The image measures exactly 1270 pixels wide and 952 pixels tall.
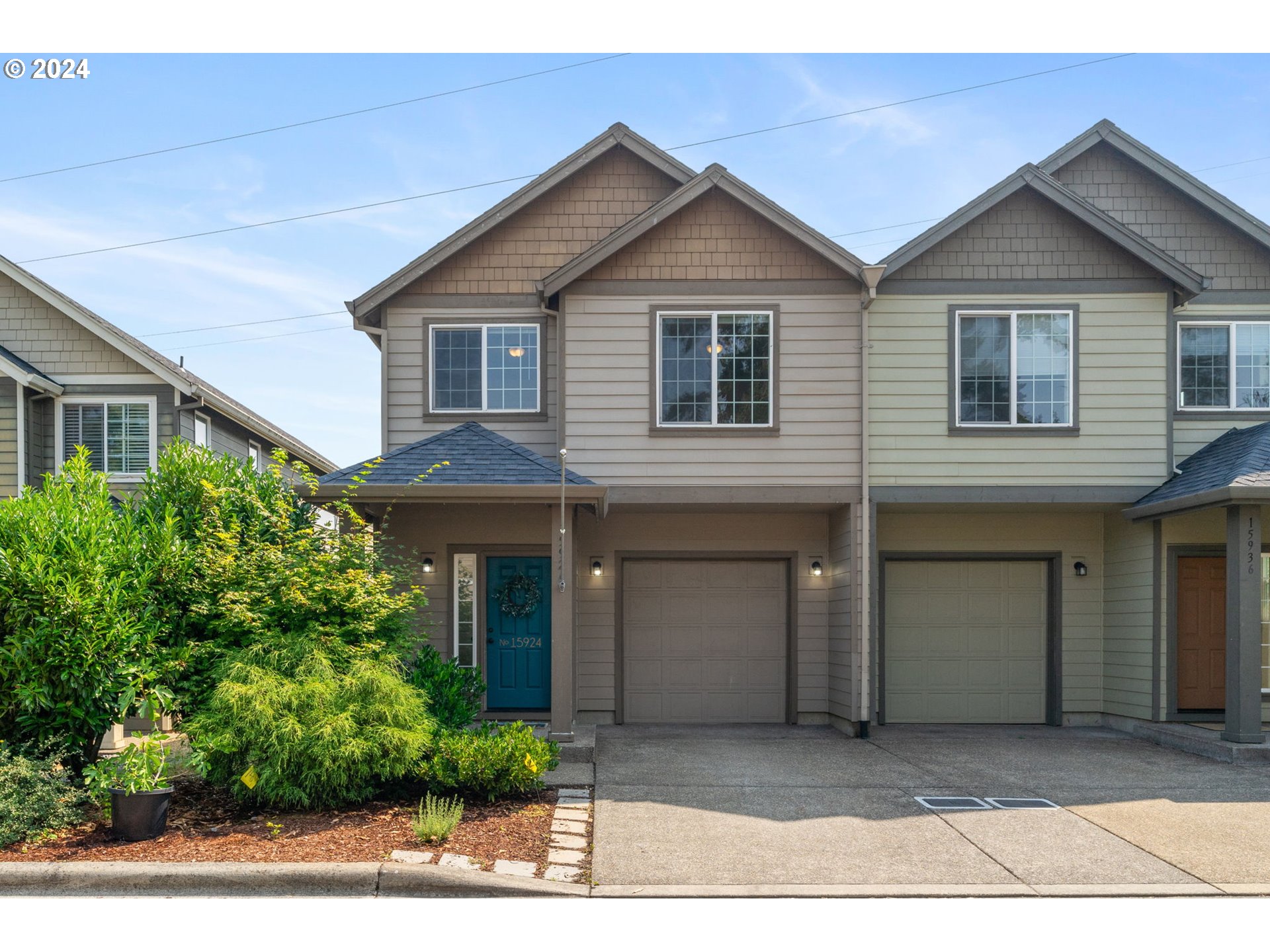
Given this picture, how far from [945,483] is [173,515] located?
333 inches

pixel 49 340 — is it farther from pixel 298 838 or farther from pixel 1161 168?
pixel 1161 168

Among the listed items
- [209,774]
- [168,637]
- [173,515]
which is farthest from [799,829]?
[173,515]

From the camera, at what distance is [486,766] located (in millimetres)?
8023

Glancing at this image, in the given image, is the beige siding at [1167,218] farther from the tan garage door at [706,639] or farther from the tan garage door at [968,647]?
the tan garage door at [706,639]

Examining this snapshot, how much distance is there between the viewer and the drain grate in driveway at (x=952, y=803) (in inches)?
334

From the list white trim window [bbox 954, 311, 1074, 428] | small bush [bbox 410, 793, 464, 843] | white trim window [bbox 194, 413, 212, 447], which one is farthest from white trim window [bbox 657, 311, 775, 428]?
white trim window [bbox 194, 413, 212, 447]

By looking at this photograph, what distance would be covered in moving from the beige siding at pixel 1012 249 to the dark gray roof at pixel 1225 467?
262cm

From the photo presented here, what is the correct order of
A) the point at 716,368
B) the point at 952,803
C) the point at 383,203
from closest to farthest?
1. the point at 952,803
2. the point at 716,368
3. the point at 383,203

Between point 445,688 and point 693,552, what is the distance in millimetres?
4781

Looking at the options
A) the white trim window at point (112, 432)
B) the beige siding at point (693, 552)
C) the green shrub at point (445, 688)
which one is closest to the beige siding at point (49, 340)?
the white trim window at point (112, 432)

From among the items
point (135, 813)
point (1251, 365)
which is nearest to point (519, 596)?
point (135, 813)

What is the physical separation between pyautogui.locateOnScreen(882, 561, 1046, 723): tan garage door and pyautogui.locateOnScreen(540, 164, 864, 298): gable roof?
422cm

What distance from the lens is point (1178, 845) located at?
730cm

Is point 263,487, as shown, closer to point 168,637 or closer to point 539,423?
point 168,637
